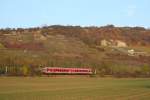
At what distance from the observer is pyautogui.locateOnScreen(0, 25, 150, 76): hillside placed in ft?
252

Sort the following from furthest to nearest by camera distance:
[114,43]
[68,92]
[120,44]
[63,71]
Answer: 1. [114,43]
2. [120,44]
3. [63,71]
4. [68,92]

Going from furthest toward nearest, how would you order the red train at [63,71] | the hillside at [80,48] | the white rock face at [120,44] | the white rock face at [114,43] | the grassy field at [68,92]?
1. the white rock face at [120,44]
2. the white rock face at [114,43]
3. the hillside at [80,48]
4. the red train at [63,71]
5. the grassy field at [68,92]

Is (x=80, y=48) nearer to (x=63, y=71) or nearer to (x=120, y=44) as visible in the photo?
(x=120, y=44)

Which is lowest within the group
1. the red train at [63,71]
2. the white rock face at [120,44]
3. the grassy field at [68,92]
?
the red train at [63,71]

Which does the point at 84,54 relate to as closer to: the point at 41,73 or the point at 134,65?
the point at 134,65

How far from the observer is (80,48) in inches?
4085

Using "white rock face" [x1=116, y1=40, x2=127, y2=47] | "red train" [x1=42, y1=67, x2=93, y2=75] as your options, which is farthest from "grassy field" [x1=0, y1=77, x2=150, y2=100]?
"white rock face" [x1=116, y1=40, x2=127, y2=47]

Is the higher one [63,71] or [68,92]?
[68,92]

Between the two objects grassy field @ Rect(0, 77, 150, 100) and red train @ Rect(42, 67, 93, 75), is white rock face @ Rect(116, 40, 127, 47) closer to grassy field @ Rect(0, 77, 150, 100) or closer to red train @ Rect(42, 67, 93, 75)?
red train @ Rect(42, 67, 93, 75)

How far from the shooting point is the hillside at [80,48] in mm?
76688

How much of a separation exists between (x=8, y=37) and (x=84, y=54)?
21183 mm

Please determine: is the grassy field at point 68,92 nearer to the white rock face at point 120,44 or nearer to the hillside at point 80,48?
the hillside at point 80,48

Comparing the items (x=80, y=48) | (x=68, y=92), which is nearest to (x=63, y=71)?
(x=68, y=92)

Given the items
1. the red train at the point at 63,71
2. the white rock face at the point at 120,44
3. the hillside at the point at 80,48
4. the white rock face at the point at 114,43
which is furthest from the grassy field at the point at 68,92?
the white rock face at the point at 120,44
